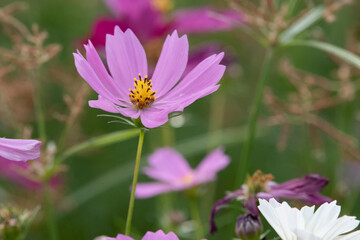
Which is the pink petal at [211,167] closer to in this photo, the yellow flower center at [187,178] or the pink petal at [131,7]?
the yellow flower center at [187,178]

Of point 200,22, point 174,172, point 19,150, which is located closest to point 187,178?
point 174,172

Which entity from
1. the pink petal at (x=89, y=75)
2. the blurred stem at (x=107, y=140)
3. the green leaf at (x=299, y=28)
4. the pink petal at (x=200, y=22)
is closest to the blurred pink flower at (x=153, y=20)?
the pink petal at (x=200, y=22)

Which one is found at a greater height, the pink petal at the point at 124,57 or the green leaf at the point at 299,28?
the green leaf at the point at 299,28

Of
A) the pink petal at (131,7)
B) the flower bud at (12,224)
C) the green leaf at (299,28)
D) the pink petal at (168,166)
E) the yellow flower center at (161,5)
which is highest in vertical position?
the yellow flower center at (161,5)

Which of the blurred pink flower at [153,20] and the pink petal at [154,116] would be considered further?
the blurred pink flower at [153,20]

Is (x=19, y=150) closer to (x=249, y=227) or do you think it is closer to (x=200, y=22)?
(x=249, y=227)

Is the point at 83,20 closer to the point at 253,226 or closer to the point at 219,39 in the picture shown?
the point at 219,39

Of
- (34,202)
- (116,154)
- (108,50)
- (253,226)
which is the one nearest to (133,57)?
(108,50)

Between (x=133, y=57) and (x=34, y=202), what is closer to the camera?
(x=133, y=57)
